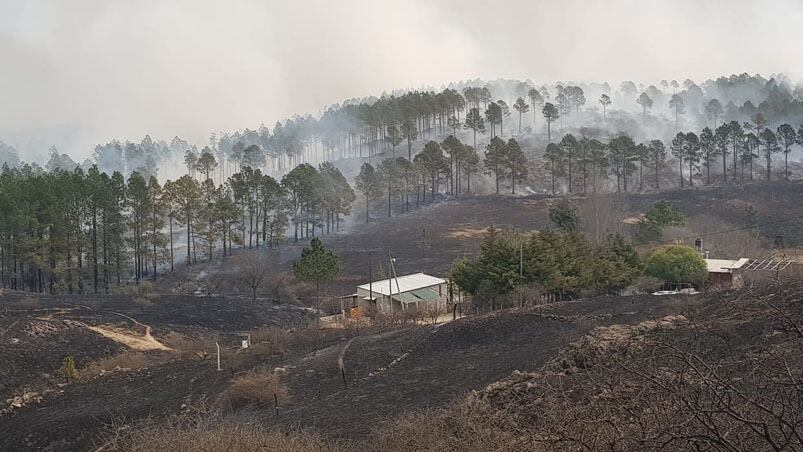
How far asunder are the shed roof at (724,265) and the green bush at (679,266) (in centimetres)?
140

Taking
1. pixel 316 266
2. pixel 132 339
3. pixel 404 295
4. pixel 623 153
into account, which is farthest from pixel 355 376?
pixel 623 153

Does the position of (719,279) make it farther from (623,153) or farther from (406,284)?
(623,153)

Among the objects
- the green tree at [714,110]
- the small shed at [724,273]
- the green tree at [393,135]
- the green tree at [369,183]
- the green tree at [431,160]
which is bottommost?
the small shed at [724,273]

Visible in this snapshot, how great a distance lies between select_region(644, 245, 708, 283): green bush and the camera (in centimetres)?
3566

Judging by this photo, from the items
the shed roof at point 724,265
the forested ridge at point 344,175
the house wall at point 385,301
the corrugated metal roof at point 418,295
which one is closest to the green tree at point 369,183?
the forested ridge at point 344,175

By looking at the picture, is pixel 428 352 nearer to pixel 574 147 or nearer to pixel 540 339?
pixel 540 339

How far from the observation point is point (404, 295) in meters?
38.6

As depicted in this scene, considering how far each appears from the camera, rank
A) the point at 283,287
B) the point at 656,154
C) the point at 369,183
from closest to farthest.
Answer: the point at 283,287
the point at 369,183
the point at 656,154

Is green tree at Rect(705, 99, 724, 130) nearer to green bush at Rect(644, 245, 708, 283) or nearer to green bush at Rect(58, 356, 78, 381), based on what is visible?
green bush at Rect(644, 245, 708, 283)

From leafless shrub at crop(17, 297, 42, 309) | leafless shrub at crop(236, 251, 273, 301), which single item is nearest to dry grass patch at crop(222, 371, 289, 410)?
leafless shrub at crop(17, 297, 42, 309)

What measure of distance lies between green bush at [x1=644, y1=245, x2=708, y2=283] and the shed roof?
1.40 meters

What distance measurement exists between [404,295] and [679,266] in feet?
49.5

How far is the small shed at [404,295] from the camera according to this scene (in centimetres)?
3797

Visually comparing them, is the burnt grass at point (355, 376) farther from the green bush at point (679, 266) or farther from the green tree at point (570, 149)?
the green tree at point (570, 149)
